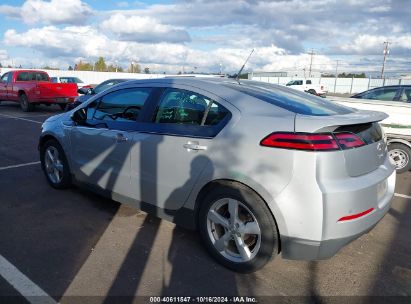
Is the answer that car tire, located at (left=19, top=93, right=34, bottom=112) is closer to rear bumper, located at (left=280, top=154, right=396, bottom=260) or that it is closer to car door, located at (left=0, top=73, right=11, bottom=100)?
car door, located at (left=0, top=73, right=11, bottom=100)

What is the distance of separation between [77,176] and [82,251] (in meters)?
1.45

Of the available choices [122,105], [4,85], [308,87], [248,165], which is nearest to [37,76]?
[4,85]

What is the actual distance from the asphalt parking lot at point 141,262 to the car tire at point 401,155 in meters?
2.09

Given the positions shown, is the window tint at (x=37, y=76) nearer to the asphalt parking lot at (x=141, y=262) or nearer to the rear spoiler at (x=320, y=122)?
the asphalt parking lot at (x=141, y=262)

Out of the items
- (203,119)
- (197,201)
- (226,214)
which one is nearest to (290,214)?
(226,214)

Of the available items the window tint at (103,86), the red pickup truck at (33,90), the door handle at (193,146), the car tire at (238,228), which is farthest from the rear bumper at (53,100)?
the car tire at (238,228)

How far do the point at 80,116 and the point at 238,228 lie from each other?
2705 mm

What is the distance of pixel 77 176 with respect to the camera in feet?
15.4

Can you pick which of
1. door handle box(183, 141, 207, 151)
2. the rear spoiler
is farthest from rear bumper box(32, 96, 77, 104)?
the rear spoiler

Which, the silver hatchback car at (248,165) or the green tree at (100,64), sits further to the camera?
the green tree at (100,64)

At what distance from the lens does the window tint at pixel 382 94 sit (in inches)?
314

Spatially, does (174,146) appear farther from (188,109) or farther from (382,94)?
(382,94)

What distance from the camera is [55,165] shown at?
5133mm

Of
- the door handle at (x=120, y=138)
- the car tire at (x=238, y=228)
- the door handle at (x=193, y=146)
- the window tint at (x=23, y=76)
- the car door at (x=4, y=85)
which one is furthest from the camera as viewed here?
the car door at (x=4, y=85)
